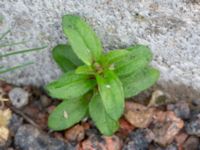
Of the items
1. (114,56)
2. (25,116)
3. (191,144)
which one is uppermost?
(114,56)

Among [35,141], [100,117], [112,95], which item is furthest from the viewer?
[35,141]

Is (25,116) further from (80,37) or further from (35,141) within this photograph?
(80,37)

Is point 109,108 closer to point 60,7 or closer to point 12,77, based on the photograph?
point 60,7

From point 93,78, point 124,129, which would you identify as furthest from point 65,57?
point 124,129

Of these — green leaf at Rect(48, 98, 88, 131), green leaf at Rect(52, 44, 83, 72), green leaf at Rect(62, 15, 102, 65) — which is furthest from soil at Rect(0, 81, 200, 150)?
green leaf at Rect(62, 15, 102, 65)

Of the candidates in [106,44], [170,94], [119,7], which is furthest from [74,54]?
[170,94]

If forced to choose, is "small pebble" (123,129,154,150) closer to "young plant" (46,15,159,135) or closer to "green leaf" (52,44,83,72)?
"young plant" (46,15,159,135)
